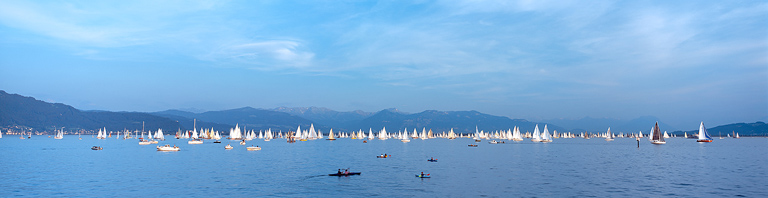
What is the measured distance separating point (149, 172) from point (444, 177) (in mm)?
44379

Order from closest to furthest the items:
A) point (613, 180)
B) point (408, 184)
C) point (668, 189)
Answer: point (668, 189)
point (408, 184)
point (613, 180)

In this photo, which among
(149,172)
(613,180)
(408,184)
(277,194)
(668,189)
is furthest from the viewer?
(149,172)

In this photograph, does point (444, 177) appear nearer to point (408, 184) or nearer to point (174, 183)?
point (408, 184)

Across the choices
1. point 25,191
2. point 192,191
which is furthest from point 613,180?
point 25,191

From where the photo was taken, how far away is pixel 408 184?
62.9 meters

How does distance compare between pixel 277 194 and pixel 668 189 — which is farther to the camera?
pixel 668 189

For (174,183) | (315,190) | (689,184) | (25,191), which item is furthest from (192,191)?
(689,184)

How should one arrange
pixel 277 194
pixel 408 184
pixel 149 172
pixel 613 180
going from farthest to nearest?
pixel 149 172 < pixel 613 180 < pixel 408 184 < pixel 277 194

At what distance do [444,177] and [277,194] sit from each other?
86.2 feet

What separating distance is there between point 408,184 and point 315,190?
38.7ft

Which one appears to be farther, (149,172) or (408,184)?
(149,172)

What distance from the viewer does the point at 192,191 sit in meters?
56.4

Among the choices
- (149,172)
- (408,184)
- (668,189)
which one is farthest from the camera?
(149,172)

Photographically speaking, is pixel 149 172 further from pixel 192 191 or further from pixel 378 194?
pixel 378 194
